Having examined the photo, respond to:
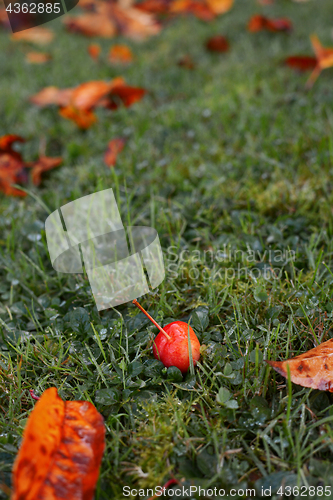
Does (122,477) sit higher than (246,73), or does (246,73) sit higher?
(246,73)

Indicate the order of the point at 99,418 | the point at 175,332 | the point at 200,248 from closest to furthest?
the point at 99,418 → the point at 175,332 → the point at 200,248

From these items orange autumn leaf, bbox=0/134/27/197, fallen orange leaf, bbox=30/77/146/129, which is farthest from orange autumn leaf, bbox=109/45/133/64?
orange autumn leaf, bbox=0/134/27/197

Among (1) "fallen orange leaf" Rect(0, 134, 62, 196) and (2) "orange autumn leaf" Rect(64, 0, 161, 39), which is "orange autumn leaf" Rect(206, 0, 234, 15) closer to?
(2) "orange autumn leaf" Rect(64, 0, 161, 39)

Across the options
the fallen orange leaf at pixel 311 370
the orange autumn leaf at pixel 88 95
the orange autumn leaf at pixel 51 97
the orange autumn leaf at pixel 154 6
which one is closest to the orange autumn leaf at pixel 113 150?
the orange autumn leaf at pixel 88 95

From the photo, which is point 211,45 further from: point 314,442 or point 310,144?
point 314,442

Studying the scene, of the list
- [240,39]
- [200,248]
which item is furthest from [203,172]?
[240,39]

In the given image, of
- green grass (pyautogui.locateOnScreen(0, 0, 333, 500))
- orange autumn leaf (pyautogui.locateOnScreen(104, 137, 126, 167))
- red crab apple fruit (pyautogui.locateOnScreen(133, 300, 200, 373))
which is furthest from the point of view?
orange autumn leaf (pyautogui.locateOnScreen(104, 137, 126, 167))
